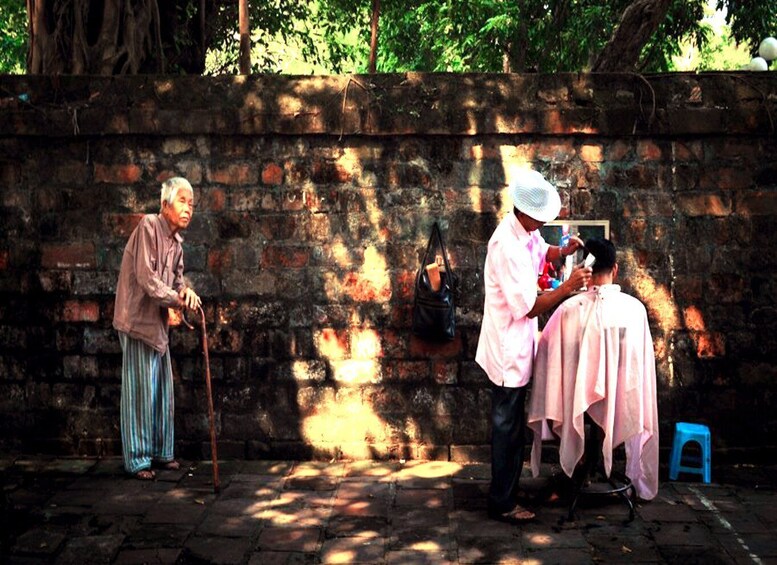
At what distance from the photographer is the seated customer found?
489 centimetres

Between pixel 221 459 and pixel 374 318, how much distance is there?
1450 millimetres

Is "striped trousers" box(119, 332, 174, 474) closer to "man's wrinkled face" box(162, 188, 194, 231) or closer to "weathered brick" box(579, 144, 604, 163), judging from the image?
"man's wrinkled face" box(162, 188, 194, 231)

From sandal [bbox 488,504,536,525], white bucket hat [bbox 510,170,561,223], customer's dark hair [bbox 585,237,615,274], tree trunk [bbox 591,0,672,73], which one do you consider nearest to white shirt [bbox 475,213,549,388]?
white bucket hat [bbox 510,170,561,223]

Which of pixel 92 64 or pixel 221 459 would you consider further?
pixel 92 64

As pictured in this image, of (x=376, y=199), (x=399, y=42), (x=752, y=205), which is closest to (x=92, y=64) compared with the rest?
(x=376, y=199)

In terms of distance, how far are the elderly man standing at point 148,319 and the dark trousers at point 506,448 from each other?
2030 mm

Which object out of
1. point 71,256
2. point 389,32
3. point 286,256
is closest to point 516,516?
point 286,256

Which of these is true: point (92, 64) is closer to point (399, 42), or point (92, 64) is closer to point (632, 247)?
point (632, 247)

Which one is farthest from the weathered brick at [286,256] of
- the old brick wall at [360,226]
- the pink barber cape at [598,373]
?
the pink barber cape at [598,373]

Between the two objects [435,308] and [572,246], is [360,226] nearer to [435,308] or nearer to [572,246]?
[435,308]

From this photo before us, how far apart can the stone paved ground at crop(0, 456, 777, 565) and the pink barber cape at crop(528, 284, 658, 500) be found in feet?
1.61

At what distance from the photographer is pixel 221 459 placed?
616 centimetres

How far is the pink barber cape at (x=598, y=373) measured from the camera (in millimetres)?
4887

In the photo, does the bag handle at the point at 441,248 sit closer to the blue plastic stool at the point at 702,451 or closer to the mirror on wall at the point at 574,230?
the mirror on wall at the point at 574,230
